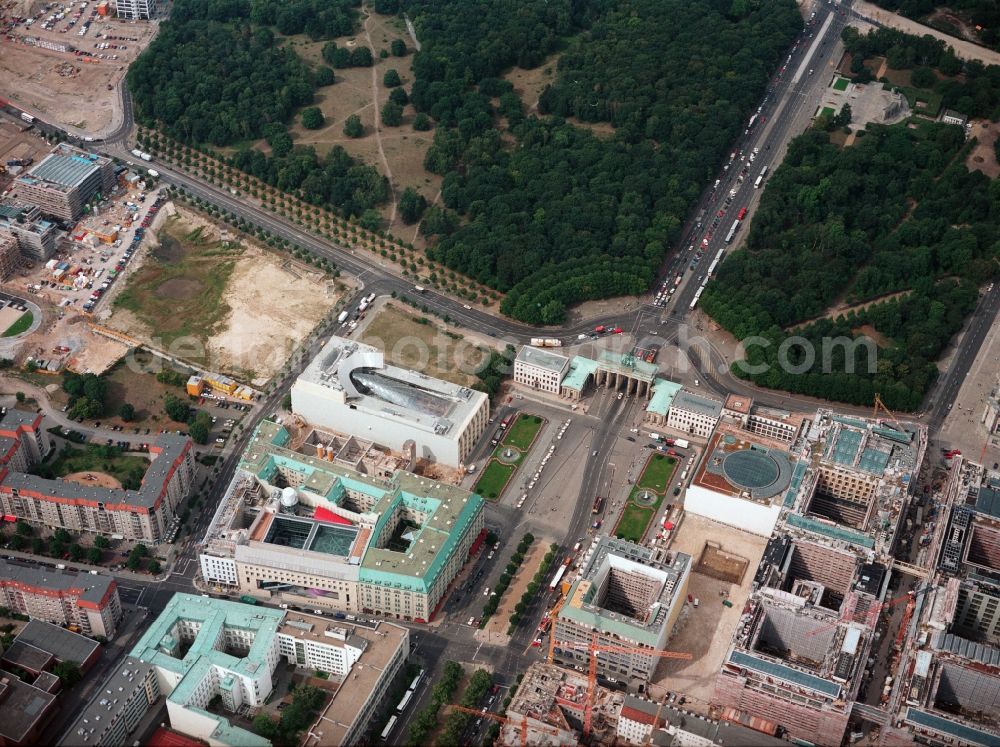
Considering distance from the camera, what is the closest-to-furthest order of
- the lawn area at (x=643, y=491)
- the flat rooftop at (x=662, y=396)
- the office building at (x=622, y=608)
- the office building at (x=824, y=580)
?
the office building at (x=824, y=580)
the office building at (x=622, y=608)
the lawn area at (x=643, y=491)
the flat rooftop at (x=662, y=396)

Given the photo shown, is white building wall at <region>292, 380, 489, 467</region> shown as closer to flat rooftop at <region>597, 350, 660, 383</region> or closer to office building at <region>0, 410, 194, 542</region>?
office building at <region>0, 410, 194, 542</region>

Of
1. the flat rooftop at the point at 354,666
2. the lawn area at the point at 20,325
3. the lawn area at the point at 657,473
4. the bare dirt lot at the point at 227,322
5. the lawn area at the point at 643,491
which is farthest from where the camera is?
the lawn area at the point at 20,325

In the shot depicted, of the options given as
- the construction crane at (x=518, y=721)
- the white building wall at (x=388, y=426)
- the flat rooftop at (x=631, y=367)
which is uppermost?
the flat rooftop at (x=631, y=367)

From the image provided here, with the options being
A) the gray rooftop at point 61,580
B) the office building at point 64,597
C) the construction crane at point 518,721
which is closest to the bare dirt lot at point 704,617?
the construction crane at point 518,721

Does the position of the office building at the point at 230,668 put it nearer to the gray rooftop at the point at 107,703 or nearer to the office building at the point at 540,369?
the gray rooftop at the point at 107,703

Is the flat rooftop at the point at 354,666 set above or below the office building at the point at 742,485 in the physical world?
below

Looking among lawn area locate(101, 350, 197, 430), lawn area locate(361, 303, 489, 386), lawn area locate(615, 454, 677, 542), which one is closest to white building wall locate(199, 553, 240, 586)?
lawn area locate(101, 350, 197, 430)
